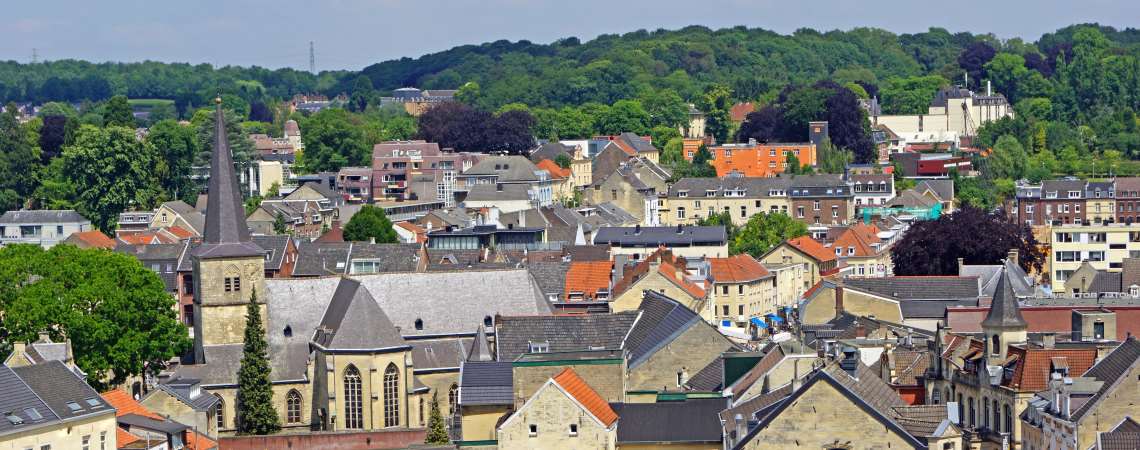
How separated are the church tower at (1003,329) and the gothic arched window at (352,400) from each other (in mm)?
20055

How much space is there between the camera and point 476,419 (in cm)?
5359

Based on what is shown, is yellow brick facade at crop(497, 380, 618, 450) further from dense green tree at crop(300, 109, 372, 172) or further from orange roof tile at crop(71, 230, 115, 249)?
dense green tree at crop(300, 109, 372, 172)

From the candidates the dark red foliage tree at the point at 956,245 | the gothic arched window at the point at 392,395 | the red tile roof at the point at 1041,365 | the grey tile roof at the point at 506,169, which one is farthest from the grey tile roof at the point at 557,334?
the grey tile roof at the point at 506,169

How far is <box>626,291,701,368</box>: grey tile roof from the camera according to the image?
57.6 meters

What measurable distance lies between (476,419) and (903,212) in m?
82.8

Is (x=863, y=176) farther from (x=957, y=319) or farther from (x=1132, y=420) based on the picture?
(x=1132, y=420)

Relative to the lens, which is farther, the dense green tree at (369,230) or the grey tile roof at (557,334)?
the dense green tree at (369,230)

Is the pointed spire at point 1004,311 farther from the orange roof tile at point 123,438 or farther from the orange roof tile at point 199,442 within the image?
the orange roof tile at point 123,438

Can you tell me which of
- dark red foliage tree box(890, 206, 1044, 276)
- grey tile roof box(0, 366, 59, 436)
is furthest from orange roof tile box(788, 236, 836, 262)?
grey tile roof box(0, 366, 59, 436)

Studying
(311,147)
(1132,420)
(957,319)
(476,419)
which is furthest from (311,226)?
(1132,420)

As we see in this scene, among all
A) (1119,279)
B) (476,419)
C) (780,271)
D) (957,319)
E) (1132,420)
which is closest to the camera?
(1132,420)

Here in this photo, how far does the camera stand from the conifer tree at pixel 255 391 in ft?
214

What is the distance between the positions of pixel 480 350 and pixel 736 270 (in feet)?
109

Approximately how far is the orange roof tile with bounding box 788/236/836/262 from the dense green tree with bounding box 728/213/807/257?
3655 millimetres
